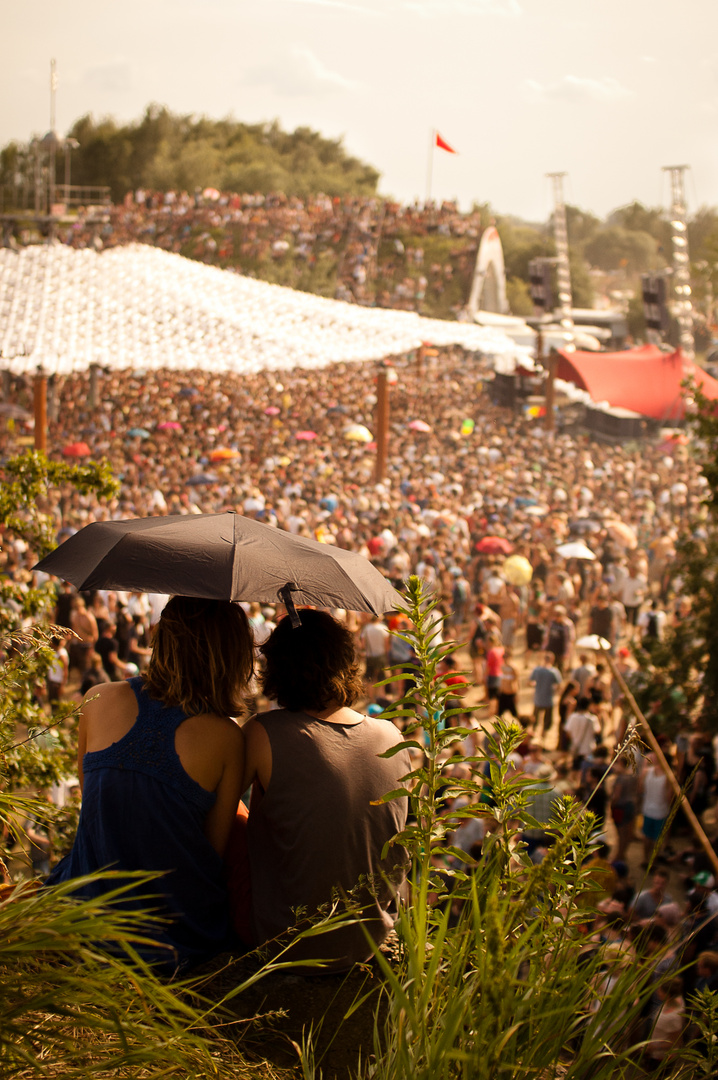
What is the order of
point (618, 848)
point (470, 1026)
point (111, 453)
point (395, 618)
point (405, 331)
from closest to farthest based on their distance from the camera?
point (470, 1026), point (618, 848), point (395, 618), point (111, 453), point (405, 331)

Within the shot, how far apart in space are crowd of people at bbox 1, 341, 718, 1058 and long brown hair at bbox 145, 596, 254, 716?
0.51 m

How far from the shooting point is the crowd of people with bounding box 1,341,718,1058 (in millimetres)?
7074

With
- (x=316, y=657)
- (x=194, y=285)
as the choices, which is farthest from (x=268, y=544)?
(x=194, y=285)

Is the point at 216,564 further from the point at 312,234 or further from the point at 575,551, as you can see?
the point at 312,234

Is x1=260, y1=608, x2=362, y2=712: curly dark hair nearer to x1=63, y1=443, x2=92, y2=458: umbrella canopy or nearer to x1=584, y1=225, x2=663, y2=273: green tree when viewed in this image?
x1=63, y1=443, x2=92, y2=458: umbrella canopy

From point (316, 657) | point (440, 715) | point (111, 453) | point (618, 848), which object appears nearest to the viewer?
point (440, 715)

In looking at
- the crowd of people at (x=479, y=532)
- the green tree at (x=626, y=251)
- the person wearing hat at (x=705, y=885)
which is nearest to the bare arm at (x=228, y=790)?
the crowd of people at (x=479, y=532)

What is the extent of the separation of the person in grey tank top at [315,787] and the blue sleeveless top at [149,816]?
0.15 m

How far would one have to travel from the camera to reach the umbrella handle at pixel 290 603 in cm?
203

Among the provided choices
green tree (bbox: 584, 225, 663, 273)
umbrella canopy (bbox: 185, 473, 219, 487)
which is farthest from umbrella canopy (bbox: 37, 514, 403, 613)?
green tree (bbox: 584, 225, 663, 273)

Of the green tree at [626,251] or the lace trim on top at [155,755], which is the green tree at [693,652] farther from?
the green tree at [626,251]

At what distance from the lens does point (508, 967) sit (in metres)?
1.16

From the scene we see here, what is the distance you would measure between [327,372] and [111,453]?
11.1m

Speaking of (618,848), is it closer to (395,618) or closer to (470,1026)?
(395,618)
